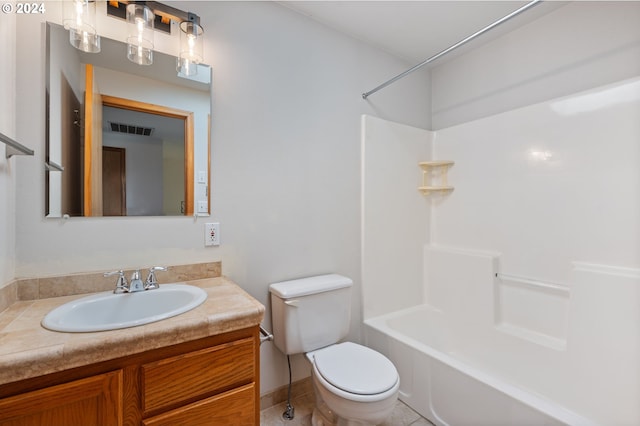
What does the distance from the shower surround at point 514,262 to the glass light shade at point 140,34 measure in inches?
55.4

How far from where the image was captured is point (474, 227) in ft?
7.44

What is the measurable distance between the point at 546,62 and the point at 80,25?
2675 millimetres

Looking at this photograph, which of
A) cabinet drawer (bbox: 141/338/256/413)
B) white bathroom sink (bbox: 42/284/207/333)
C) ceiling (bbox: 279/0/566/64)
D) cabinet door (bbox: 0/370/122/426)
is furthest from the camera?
ceiling (bbox: 279/0/566/64)

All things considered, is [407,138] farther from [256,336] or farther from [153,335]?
[153,335]

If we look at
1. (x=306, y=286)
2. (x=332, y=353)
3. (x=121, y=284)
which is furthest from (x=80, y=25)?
(x=332, y=353)

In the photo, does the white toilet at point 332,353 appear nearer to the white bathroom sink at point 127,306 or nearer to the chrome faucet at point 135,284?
the white bathroom sink at point 127,306

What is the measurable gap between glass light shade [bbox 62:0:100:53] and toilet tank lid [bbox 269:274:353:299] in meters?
1.47

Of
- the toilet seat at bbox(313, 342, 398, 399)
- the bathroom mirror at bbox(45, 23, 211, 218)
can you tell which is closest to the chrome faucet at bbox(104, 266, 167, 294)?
the bathroom mirror at bbox(45, 23, 211, 218)

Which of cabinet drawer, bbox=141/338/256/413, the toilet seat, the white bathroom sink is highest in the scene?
the white bathroom sink

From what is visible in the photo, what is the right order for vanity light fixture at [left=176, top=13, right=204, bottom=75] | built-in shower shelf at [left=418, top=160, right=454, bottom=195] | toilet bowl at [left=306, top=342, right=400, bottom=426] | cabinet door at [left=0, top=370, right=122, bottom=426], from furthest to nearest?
built-in shower shelf at [left=418, top=160, right=454, bottom=195]
vanity light fixture at [left=176, top=13, right=204, bottom=75]
toilet bowl at [left=306, top=342, right=400, bottom=426]
cabinet door at [left=0, top=370, right=122, bottom=426]

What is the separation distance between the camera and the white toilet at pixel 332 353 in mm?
1321

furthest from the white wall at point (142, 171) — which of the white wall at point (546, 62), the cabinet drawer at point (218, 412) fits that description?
the white wall at point (546, 62)

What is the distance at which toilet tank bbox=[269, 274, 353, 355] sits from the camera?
163cm

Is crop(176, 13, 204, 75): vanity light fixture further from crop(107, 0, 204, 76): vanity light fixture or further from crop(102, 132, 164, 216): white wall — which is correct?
crop(102, 132, 164, 216): white wall
